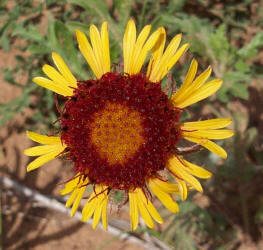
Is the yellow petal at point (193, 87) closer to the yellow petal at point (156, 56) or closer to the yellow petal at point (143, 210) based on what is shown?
the yellow petal at point (156, 56)

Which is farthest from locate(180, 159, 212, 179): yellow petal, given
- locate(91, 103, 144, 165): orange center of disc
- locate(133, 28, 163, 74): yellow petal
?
locate(133, 28, 163, 74): yellow petal

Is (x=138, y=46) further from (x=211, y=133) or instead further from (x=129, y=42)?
(x=211, y=133)

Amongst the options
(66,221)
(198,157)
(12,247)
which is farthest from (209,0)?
(12,247)

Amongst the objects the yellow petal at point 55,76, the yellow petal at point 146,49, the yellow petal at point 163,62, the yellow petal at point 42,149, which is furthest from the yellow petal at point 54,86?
the yellow petal at point 163,62

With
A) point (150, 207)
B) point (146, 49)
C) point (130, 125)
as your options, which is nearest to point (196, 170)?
point (150, 207)

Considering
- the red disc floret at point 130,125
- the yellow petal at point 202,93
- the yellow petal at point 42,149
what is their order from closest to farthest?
1. the yellow petal at point 202,93
2. the red disc floret at point 130,125
3. the yellow petal at point 42,149

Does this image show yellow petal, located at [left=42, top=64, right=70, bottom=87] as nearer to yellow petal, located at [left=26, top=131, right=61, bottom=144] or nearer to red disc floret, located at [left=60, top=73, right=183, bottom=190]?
red disc floret, located at [left=60, top=73, right=183, bottom=190]
